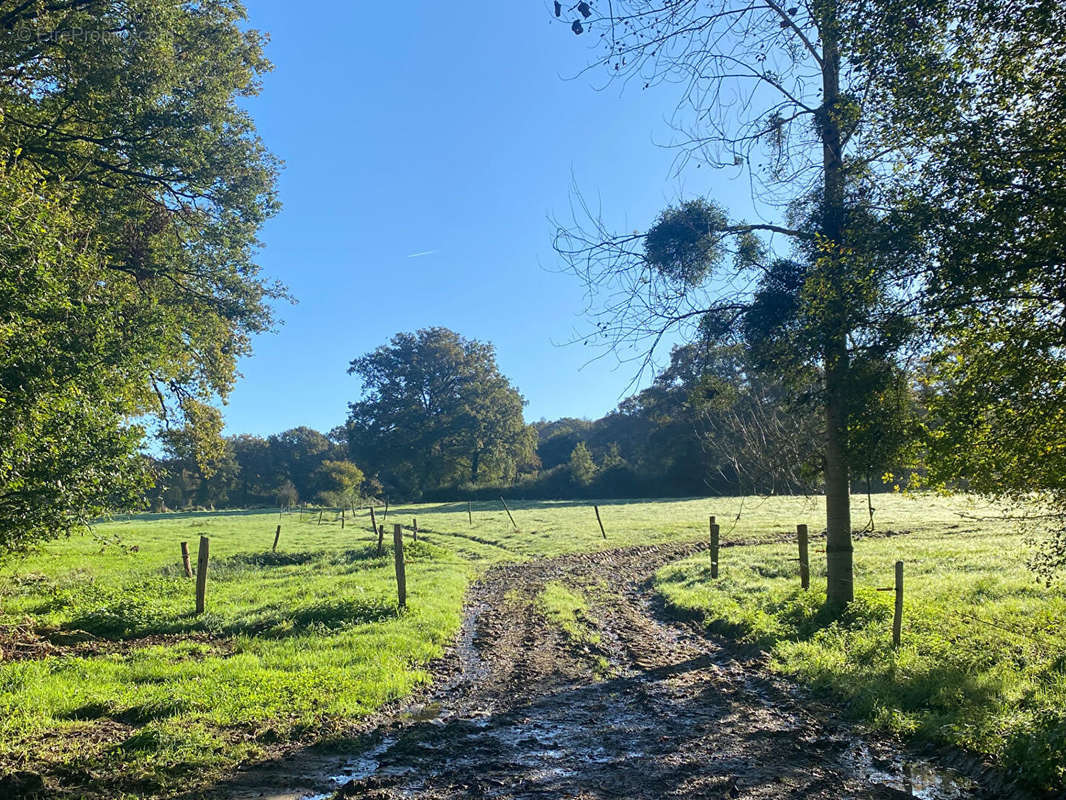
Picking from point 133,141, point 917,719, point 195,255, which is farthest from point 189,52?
point 917,719

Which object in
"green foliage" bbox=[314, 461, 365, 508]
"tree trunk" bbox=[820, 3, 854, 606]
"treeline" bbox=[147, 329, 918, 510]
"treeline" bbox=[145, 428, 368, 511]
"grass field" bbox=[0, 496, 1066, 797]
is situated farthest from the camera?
"treeline" bbox=[145, 428, 368, 511]

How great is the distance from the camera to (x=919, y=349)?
7383 mm

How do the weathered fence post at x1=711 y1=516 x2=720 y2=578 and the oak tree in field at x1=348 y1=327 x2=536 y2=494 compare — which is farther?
the oak tree in field at x1=348 y1=327 x2=536 y2=494

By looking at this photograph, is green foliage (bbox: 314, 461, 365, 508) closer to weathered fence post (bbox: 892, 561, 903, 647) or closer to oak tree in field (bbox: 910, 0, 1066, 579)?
weathered fence post (bbox: 892, 561, 903, 647)

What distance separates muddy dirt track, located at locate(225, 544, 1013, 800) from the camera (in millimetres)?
5449

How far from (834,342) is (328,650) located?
9208 mm

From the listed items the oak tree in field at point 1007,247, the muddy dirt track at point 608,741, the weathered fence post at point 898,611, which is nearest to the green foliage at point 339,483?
the muddy dirt track at point 608,741

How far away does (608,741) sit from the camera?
6.59 meters

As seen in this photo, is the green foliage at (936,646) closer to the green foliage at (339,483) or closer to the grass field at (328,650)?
the grass field at (328,650)

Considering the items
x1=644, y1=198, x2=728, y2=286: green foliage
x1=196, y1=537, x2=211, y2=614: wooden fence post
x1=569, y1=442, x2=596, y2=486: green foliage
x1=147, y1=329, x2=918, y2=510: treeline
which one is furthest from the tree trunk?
x1=569, y1=442, x2=596, y2=486: green foliage

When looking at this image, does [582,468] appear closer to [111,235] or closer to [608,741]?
[111,235]

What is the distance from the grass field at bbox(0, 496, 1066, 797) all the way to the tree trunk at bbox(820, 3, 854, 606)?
0.90 metres

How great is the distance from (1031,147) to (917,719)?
596 cm

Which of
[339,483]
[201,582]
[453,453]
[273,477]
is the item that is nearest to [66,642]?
[201,582]
